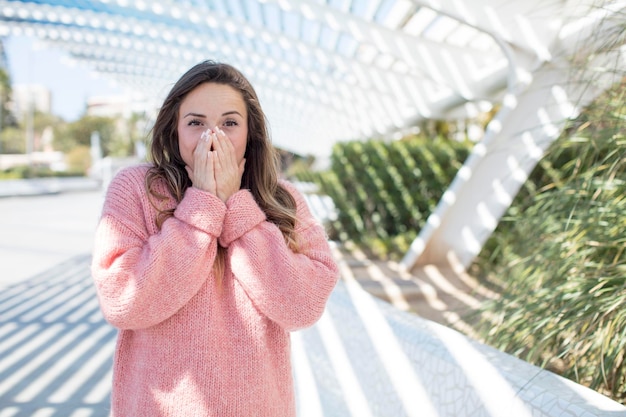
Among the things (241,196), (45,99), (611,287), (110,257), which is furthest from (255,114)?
(45,99)

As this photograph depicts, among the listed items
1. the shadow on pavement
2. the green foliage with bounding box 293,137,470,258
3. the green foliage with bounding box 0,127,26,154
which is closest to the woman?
the shadow on pavement

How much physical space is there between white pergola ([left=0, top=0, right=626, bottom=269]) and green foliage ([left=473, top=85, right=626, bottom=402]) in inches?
10.2

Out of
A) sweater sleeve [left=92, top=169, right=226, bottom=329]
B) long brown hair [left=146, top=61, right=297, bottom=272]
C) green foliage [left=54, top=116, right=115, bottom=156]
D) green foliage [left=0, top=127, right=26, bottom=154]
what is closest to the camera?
sweater sleeve [left=92, top=169, right=226, bottom=329]

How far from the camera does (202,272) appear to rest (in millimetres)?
1440

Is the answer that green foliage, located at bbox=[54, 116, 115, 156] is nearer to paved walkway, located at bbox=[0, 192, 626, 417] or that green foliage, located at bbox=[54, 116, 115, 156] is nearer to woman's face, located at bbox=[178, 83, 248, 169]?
paved walkway, located at bbox=[0, 192, 626, 417]

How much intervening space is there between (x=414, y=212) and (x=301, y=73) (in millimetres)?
5619

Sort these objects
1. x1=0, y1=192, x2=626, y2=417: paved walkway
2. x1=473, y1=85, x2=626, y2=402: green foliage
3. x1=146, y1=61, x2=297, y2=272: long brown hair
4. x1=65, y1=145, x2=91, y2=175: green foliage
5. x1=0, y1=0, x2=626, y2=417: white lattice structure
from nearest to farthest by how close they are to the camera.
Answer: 1. x1=146, y1=61, x2=297, y2=272: long brown hair
2. x1=0, y1=192, x2=626, y2=417: paved walkway
3. x1=473, y1=85, x2=626, y2=402: green foliage
4. x1=0, y1=0, x2=626, y2=417: white lattice structure
5. x1=65, y1=145, x2=91, y2=175: green foliage

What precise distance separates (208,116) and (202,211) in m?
0.25

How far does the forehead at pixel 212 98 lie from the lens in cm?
157

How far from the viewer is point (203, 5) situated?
9016 millimetres

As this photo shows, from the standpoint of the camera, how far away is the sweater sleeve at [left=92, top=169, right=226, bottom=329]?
136cm

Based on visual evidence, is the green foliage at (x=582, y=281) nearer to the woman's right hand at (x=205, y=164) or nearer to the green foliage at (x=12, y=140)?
the woman's right hand at (x=205, y=164)

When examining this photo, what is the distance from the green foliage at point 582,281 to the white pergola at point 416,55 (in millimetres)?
260

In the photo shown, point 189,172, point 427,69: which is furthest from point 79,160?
point 189,172
